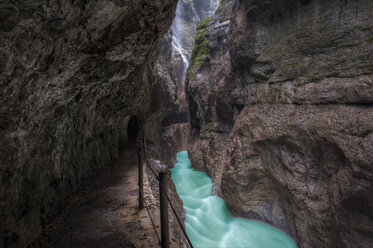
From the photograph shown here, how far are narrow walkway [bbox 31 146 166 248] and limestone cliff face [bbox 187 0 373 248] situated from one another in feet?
23.6

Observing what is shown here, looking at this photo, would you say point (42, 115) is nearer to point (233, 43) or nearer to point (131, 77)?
point (131, 77)

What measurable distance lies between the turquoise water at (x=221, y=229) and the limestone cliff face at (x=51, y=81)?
785 cm

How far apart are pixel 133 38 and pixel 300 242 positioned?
1130cm

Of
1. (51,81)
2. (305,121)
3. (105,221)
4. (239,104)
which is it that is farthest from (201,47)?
(105,221)

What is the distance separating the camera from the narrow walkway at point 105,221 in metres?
3.99

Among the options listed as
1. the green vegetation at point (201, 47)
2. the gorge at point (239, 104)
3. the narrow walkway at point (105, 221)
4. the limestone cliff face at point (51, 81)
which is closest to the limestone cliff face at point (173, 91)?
the gorge at point (239, 104)

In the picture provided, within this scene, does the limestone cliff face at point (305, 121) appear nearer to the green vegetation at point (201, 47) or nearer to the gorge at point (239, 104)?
the gorge at point (239, 104)

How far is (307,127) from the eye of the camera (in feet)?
29.0

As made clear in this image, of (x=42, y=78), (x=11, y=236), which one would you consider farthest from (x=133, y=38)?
(x=11, y=236)

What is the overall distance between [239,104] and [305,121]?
578cm

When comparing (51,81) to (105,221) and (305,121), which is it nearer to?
(105,221)

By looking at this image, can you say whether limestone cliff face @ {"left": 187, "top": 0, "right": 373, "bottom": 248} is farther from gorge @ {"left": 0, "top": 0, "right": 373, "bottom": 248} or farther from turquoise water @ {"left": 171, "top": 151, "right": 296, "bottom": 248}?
turquoise water @ {"left": 171, "top": 151, "right": 296, "bottom": 248}

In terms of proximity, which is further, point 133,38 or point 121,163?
point 121,163

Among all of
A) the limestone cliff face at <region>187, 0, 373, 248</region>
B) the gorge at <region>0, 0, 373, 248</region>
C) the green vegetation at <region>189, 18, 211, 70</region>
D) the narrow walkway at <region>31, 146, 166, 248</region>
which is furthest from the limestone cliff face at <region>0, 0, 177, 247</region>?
the green vegetation at <region>189, 18, 211, 70</region>
